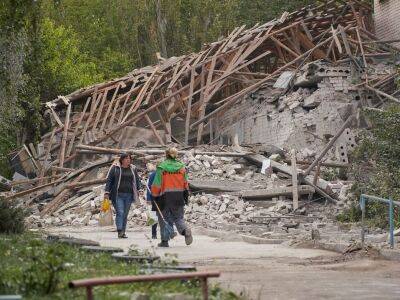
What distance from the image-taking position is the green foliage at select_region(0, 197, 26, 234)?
16594 mm

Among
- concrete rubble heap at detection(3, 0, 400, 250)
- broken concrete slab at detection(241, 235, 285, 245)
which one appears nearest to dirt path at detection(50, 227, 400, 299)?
broken concrete slab at detection(241, 235, 285, 245)

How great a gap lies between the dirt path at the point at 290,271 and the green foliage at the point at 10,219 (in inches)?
68.2

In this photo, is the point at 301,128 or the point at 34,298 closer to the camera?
the point at 34,298

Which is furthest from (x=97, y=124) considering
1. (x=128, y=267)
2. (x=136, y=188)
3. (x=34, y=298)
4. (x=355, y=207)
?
(x=34, y=298)

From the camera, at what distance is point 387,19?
3806 centimetres

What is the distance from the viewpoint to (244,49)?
37.0 meters

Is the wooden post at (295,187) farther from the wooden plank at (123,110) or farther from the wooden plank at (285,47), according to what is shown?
the wooden plank at (285,47)

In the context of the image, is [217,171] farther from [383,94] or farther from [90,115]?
[90,115]

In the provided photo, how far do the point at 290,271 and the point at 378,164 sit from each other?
10548mm

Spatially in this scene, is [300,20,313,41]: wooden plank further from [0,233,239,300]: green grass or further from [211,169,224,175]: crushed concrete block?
[0,233,239,300]: green grass

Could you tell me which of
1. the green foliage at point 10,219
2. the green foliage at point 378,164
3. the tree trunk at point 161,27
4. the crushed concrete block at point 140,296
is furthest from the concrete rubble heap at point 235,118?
the crushed concrete block at point 140,296

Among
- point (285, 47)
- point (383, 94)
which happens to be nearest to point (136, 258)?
point (383, 94)

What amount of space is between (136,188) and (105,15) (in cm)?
4162

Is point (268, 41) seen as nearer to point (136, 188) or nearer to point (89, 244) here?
point (136, 188)
